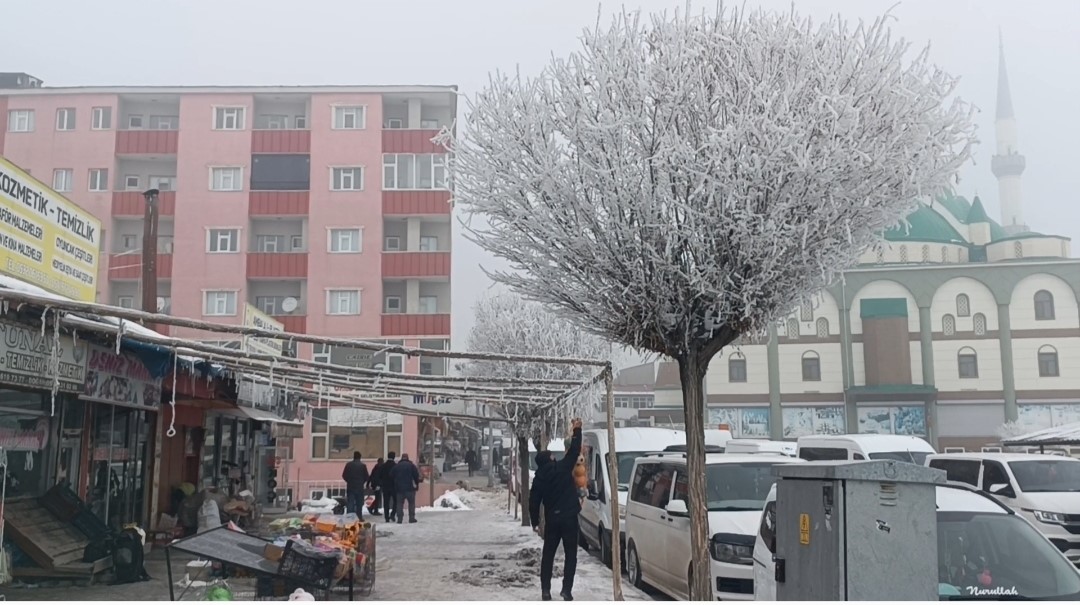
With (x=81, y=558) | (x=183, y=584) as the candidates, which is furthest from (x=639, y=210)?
(x=81, y=558)

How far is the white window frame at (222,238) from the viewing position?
40.5m

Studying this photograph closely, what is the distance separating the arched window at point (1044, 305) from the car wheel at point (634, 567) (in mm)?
53227

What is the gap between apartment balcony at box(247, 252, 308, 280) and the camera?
1586 inches

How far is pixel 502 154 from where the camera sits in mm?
8875

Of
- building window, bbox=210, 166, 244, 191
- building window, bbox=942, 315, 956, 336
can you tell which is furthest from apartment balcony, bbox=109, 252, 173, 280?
building window, bbox=942, 315, 956, 336

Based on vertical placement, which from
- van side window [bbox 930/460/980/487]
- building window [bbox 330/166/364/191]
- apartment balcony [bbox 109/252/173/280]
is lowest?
van side window [bbox 930/460/980/487]

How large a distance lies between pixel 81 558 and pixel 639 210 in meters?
8.14

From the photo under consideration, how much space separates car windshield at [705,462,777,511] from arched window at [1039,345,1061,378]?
173 feet

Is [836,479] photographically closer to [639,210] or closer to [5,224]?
[639,210]

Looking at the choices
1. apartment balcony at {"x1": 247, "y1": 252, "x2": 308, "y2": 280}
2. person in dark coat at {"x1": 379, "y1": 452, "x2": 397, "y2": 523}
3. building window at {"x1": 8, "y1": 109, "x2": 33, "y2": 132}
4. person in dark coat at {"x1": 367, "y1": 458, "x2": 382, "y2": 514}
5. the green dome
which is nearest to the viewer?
person in dark coat at {"x1": 379, "y1": 452, "x2": 397, "y2": 523}

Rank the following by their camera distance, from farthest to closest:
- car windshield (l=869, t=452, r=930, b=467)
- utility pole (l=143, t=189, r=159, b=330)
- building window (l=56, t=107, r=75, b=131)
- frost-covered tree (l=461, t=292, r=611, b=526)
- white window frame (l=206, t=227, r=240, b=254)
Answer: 1. building window (l=56, t=107, r=75, b=131)
2. white window frame (l=206, t=227, r=240, b=254)
3. frost-covered tree (l=461, t=292, r=611, b=526)
4. car windshield (l=869, t=452, r=930, b=467)
5. utility pole (l=143, t=189, r=159, b=330)

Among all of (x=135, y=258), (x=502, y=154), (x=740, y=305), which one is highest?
(x=135, y=258)

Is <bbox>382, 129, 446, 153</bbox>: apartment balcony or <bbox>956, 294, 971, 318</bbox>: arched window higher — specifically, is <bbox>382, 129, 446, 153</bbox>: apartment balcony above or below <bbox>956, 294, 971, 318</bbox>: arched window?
above

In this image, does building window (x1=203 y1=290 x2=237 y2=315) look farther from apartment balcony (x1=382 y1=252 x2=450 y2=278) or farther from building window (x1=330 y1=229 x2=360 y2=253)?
apartment balcony (x1=382 y1=252 x2=450 y2=278)
